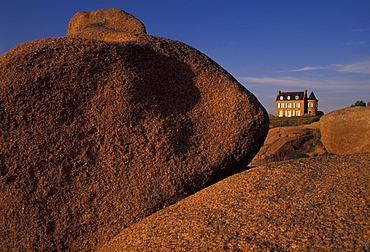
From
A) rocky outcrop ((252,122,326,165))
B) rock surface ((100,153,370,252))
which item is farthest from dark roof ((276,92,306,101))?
rock surface ((100,153,370,252))

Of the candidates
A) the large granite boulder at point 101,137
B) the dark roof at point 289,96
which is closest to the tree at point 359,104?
the dark roof at point 289,96

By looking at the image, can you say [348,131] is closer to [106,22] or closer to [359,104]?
[106,22]

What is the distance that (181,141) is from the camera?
13.1 feet

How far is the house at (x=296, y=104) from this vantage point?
57125 millimetres

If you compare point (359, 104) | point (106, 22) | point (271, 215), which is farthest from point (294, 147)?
point (359, 104)

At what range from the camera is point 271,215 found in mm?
3027

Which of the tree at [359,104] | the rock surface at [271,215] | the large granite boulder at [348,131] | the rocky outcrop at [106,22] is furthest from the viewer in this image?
the tree at [359,104]

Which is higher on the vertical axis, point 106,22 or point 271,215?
point 106,22

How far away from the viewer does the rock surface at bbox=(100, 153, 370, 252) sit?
8.75 ft

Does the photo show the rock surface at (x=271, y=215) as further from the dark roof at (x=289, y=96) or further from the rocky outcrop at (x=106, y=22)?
the dark roof at (x=289, y=96)

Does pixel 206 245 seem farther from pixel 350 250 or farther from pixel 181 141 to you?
pixel 181 141

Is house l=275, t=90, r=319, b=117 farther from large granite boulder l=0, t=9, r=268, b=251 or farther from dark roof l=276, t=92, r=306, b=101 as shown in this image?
large granite boulder l=0, t=9, r=268, b=251

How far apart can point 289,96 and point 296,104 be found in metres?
2.24

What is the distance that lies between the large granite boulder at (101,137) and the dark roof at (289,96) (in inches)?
2227
